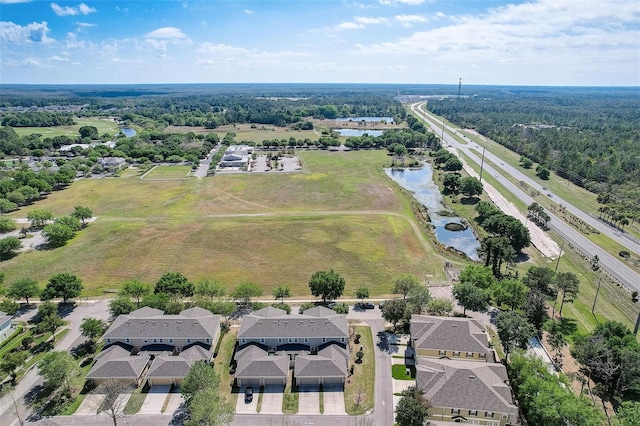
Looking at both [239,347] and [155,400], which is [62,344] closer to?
[155,400]

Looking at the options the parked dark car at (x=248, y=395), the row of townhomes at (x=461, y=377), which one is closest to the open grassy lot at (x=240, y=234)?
the row of townhomes at (x=461, y=377)

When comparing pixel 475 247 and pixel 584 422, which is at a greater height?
pixel 584 422

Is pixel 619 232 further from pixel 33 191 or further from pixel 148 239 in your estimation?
pixel 33 191

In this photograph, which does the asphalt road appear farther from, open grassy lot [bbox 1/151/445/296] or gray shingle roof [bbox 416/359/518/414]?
gray shingle roof [bbox 416/359/518/414]

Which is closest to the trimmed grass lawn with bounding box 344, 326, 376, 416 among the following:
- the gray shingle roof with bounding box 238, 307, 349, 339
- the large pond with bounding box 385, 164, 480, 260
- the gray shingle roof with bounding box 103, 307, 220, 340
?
the gray shingle roof with bounding box 238, 307, 349, 339

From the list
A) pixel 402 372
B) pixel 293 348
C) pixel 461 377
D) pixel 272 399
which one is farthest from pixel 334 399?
pixel 461 377

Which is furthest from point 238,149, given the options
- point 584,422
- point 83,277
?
point 584,422
